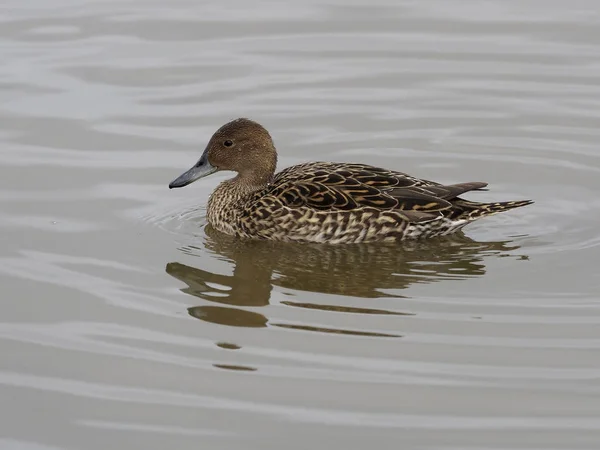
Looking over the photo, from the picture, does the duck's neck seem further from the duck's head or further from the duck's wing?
the duck's wing

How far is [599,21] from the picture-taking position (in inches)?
623

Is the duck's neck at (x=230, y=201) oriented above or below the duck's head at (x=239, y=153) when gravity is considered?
below

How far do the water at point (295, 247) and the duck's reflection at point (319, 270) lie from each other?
0.03 m

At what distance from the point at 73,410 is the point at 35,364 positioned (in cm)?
73

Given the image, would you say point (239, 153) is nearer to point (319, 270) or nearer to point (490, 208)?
point (319, 270)

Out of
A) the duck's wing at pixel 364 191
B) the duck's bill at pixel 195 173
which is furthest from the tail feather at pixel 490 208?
the duck's bill at pixel 195 173

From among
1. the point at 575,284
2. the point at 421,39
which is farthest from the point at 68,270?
the point at 421,39

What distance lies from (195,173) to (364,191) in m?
1.48

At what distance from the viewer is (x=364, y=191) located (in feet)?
35.5

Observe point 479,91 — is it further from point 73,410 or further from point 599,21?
point 73,410

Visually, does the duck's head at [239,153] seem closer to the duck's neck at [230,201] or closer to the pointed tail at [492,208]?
the duck's neck at [230,201]

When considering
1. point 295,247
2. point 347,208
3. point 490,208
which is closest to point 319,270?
point 295,247

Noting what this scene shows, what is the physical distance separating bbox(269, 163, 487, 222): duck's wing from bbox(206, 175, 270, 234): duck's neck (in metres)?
0.33

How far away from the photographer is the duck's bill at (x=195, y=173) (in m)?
11.2
